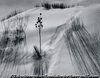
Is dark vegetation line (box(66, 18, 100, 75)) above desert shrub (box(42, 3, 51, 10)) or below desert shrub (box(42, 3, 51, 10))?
below

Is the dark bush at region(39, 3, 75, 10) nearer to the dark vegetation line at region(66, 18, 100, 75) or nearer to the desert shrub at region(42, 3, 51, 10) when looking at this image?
the desert shrub at region(42, 3, 51, 10)

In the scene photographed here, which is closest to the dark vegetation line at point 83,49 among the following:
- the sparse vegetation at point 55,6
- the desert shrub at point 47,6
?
the sparse vegetation at point 55,6

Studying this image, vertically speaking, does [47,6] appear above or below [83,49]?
above

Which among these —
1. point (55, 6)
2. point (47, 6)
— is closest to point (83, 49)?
point (55, 6)

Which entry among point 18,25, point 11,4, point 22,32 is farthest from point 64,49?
point 11,4

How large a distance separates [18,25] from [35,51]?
564cm

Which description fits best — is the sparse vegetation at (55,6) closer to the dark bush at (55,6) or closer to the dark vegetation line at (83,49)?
the dark bush at (55,6)

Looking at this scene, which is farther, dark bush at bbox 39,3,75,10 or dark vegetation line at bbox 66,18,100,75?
dark bush at bbox 39,3,75,10

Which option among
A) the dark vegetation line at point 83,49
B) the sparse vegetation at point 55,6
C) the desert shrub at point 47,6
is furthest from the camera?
the desert shrub at point 47,6

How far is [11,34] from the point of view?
17.2 meters

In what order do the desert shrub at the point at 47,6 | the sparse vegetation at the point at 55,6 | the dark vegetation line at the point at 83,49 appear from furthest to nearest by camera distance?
the desert shrub at the point at 47,6
the sparse vegetation at the point at 55,6
the dark vegetation line at the point at 83,49

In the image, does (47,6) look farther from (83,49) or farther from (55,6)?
(83,49)

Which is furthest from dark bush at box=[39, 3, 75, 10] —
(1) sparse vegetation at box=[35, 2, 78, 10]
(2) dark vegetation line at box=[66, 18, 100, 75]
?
(2) dark vegetation line at box=[66, 18, 100, 75]

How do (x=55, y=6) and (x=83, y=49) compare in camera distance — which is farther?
(x=55, y=6)
